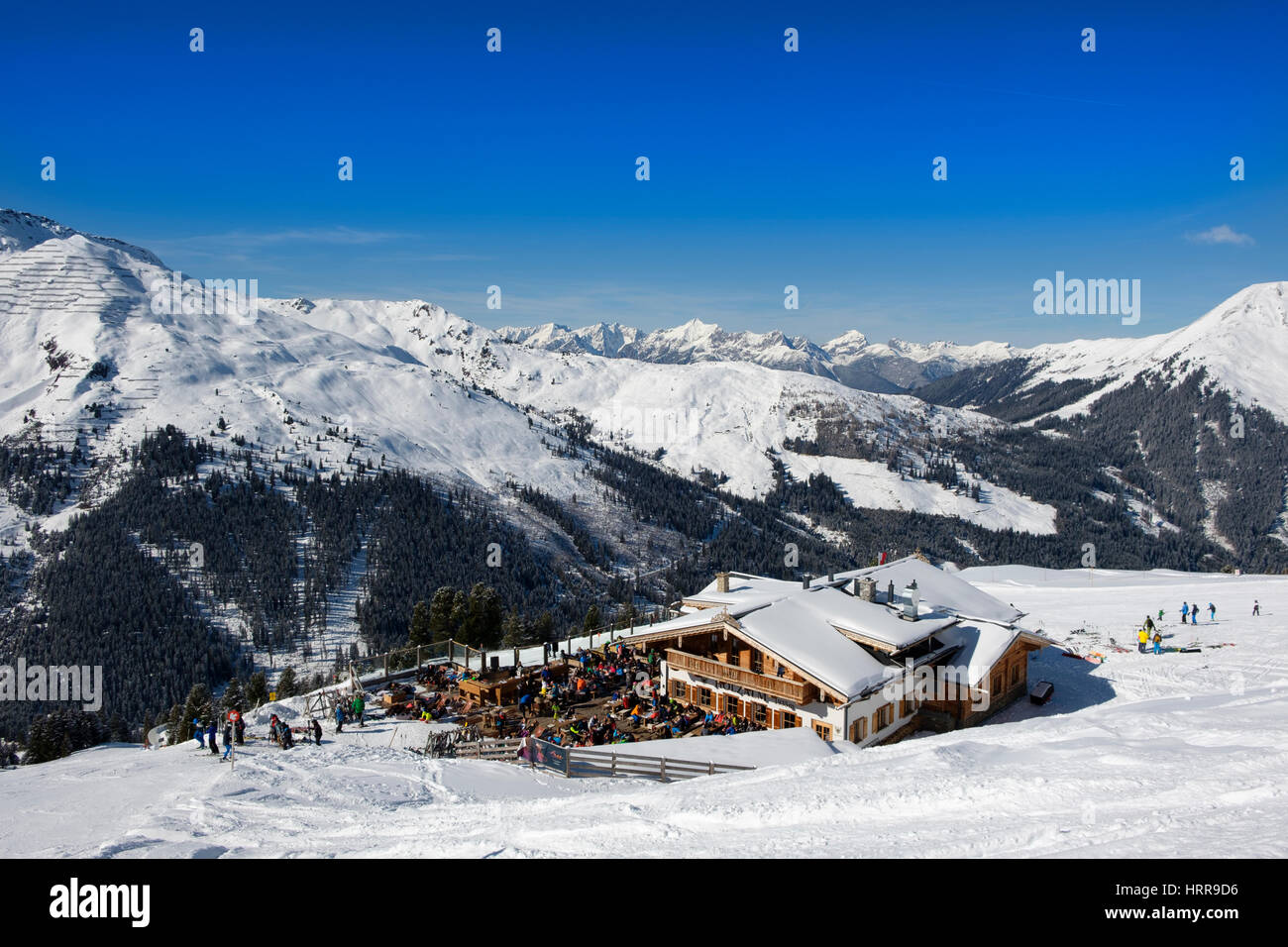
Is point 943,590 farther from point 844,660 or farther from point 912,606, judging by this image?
point 844,660

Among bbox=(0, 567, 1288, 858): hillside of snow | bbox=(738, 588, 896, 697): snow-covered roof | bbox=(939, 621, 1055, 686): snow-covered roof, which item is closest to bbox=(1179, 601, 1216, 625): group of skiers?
bbox=(939, 621, 1055, 686): snow-covered roof

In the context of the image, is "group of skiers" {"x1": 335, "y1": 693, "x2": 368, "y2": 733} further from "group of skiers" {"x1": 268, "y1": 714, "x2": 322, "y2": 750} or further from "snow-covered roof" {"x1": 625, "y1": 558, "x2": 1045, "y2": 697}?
"snow-covered roof" {"x1": 625, "y1": 558, "x2": 1045, "y2": 697}

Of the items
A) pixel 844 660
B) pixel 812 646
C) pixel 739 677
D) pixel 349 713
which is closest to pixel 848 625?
pixel 844 660

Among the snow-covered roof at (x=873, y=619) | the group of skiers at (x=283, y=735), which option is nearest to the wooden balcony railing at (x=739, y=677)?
the snow-covered roof at (x=873, y=619)

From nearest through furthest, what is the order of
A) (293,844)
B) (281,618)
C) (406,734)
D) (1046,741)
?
(293,844) → (1046,741) → (406,734) → (281,618)

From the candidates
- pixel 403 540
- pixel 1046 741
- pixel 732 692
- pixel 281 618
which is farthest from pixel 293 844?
pixel 403 540
